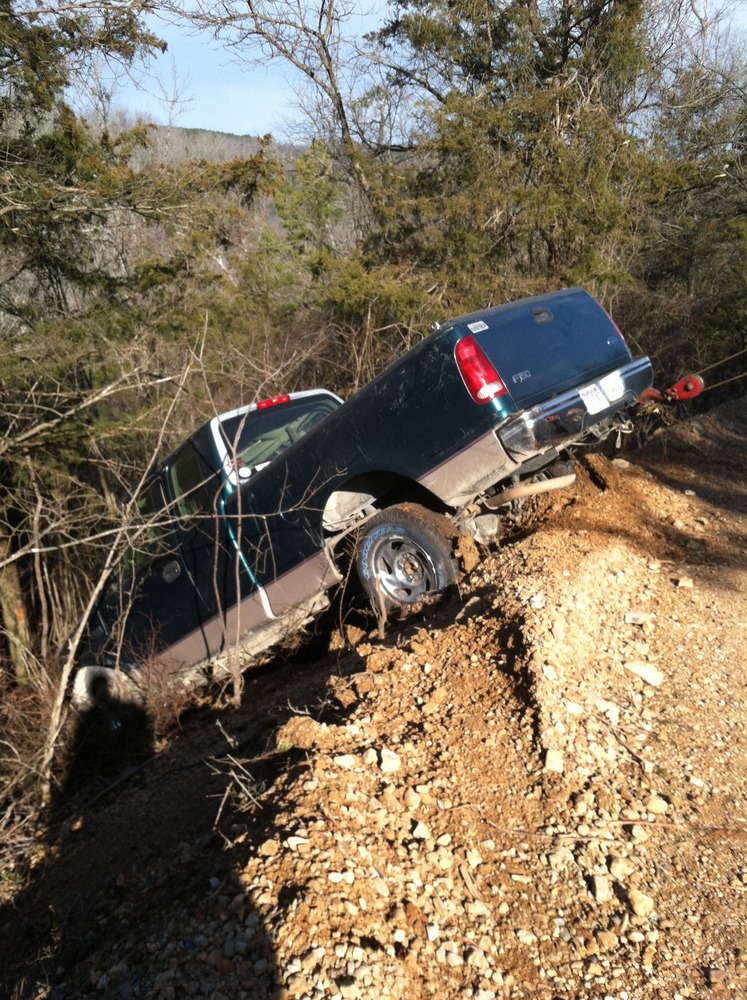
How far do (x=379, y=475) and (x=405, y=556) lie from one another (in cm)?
57

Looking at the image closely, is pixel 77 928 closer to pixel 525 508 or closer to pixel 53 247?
pixel 525 508

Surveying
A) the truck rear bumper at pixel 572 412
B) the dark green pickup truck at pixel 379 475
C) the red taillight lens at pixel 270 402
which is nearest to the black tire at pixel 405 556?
the dark green pickup truck at pixel 379 475

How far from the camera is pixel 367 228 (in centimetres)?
1570

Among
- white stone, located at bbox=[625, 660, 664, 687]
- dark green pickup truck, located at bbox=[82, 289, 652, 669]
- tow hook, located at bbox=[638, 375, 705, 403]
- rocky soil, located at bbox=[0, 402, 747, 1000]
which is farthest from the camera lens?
tow hook, located at bbox=[638, 375, 705, 403]

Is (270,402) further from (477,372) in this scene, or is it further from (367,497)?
(477,372)

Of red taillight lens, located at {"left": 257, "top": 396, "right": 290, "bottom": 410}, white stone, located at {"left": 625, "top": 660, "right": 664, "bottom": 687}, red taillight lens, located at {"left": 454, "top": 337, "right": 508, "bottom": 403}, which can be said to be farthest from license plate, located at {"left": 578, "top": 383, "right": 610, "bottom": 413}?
red taillight lens, located at {"left": 257, "top": 396, "right": 290, "bottom": 410}

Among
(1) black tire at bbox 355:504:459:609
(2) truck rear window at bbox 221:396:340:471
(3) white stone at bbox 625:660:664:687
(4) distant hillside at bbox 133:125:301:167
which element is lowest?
(3) white stone at bbox 625:660:664:687

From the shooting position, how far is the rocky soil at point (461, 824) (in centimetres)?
298

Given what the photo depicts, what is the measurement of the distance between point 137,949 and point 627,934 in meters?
1.77

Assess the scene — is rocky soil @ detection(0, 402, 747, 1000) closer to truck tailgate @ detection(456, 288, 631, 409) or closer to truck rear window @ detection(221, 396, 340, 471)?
truck tailgate @ detection(456, 288, 631, 409)

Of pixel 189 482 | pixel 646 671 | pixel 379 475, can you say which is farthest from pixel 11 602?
pixel 646 671

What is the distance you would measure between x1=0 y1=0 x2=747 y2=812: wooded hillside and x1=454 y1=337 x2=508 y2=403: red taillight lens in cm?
511

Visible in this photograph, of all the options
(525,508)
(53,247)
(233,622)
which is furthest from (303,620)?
(53,247)

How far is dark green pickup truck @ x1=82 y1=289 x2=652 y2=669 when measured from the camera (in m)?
5.20
